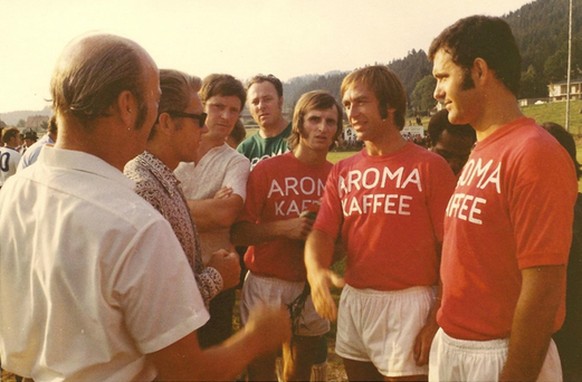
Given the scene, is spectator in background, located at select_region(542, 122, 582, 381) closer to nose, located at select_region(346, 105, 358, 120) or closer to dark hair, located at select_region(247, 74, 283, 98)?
nose, located at select_region(346, 105, 358, 120)

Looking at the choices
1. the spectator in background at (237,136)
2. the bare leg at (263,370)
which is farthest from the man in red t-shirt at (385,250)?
the spectator in background at (237,136)

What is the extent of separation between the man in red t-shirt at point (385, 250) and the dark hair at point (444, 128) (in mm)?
513

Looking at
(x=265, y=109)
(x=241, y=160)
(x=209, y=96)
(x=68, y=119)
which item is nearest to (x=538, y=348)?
(x=68, y=119)

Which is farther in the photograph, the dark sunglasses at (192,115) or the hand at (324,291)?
the hand at (324,291)

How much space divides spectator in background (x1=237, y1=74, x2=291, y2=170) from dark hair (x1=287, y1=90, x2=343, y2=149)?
0.68 metres

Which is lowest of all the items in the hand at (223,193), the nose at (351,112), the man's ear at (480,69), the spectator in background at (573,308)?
the spectator in background at (573,308)

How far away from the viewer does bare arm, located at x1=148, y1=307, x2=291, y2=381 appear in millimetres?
1492

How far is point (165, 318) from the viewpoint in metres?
1.46

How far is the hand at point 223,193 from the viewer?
370 cm

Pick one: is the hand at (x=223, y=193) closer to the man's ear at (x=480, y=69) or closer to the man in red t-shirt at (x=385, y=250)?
the man in red t-shirt at (x=385, y=250)

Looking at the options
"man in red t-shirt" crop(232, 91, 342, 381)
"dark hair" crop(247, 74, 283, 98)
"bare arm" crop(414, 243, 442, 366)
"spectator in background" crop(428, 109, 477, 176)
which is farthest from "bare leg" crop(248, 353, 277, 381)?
"dark hair" crop(247, 74, 283, 98)

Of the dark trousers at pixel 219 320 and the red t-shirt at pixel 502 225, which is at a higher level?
the red t-shirt at pixel 502 225

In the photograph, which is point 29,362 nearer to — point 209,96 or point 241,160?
point 241,160

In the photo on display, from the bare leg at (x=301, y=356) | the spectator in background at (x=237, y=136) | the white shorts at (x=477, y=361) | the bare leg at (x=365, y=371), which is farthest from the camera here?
the spectator in background at (x=237, y=136)
